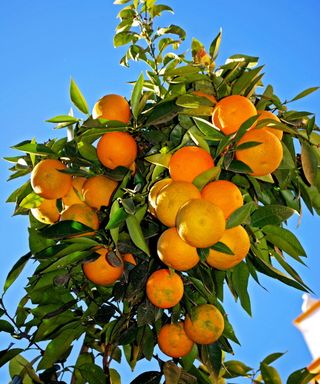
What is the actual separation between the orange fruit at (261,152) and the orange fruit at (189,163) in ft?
0.29

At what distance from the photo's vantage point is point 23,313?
6.43 ft

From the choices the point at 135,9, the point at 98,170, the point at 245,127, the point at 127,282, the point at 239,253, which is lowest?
the point at 239,253

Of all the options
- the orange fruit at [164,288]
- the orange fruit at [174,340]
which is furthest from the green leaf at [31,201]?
the orange fruit at [174,340]

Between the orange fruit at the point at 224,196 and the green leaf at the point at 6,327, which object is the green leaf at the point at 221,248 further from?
the green leaf at the point at 6,327

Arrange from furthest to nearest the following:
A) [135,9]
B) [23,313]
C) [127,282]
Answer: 1. [135,9]
2. [23,313]
3. [127,282]

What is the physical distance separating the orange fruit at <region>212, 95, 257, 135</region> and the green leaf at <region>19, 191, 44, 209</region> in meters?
0.62

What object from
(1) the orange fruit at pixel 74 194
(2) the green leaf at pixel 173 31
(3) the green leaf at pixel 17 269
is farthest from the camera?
(2) the green leaf at pixel 173 31

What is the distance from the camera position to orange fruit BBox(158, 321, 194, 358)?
164cm

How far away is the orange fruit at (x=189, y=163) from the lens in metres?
1.30

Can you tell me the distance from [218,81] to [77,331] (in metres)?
0.97

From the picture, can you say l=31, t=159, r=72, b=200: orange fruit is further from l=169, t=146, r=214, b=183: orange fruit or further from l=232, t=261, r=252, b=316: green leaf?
l=232, t=261, r=252, b=316: green leaf

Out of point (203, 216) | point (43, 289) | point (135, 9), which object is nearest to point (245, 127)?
point (203, 216)

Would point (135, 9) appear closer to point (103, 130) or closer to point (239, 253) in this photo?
point (103, 130)

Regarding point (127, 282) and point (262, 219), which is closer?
point (262, 219)
